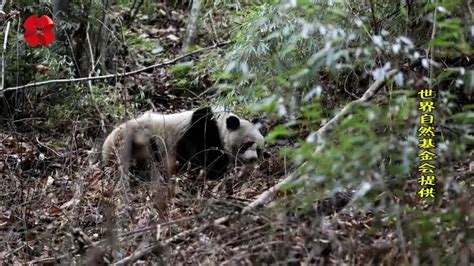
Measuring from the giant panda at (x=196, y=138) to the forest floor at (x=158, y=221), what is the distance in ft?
0.99

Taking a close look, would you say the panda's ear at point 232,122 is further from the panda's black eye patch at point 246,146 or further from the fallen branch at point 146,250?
the fallen branch at point 146,250

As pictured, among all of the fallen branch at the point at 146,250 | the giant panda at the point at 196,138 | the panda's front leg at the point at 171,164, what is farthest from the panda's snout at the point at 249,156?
the fallen branch at the point at 146,250

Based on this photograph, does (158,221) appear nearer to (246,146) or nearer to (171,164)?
(171,164)

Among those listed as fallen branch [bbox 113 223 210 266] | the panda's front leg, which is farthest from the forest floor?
the panda's front leg

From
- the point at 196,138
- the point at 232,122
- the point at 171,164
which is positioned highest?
the point at 232,122

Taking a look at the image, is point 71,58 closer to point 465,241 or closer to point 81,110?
→ point 81,110

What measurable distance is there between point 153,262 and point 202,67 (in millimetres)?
4753

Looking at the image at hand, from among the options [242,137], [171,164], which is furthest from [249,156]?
[171,164]

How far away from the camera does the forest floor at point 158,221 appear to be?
10.4 feet

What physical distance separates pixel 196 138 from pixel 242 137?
498mm

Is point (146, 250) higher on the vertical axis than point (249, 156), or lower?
higher

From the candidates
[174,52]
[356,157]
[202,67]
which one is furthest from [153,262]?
[174,52]

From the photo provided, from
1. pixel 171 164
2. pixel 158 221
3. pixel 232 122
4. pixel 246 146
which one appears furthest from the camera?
pixel 232 122

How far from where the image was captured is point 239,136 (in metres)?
6.67
